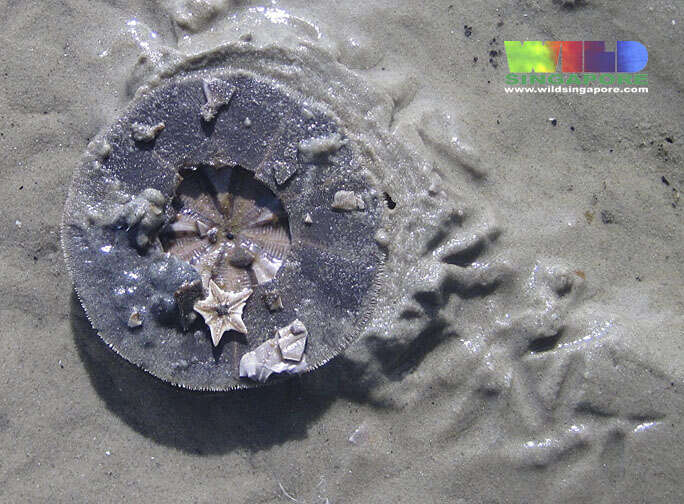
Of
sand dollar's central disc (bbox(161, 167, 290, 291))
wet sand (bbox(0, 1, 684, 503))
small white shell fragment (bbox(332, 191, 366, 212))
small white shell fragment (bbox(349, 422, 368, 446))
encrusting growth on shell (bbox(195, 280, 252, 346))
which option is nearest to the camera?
encrusting growth on shell (bbox(195, 280, 252, 346))

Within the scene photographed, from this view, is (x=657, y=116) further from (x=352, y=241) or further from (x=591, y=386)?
(x=352, y=241)

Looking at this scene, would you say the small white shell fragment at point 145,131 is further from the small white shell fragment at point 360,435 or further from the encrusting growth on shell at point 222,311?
the small white shell fragment at point 360,435

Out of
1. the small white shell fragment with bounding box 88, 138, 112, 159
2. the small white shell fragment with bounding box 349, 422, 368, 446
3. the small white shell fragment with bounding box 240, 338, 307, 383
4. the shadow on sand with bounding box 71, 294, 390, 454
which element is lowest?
the small white shell fragment with bounding box 349, 422, 368, 446

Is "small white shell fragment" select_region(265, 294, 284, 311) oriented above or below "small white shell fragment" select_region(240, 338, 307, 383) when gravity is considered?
above

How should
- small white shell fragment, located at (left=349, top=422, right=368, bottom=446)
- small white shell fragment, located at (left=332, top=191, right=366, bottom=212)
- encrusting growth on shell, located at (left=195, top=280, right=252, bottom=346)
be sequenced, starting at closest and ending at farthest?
encrusting growth on shell, located at (left=195, top=280, right=252, bottom=346)
small white shell fragment, located at (left=332, top=191, right=366, bottom=212)
small white shell fragment, located at (left=349, top=422, right=368, bottom=446)

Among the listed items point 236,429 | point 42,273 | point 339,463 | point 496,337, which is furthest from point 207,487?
point 496,337

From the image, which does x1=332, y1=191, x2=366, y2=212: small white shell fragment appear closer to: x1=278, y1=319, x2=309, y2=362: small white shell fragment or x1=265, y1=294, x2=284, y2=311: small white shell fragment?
x1=265, y1=294, x2=284, y2=311: small white shell fragment

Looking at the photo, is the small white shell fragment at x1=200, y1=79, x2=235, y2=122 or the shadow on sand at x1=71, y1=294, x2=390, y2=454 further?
the shadow on sand at x1=71, y1=294, x2=390, y2=454

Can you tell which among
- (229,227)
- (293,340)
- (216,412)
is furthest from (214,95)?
(216,412)

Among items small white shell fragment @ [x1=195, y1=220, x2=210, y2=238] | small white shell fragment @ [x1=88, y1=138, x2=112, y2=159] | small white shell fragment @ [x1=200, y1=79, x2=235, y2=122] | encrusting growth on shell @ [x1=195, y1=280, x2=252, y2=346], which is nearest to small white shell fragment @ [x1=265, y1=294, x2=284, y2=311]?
encrusting growth on shell @ [x1=195, y1=280, x2=252, y2=346]
